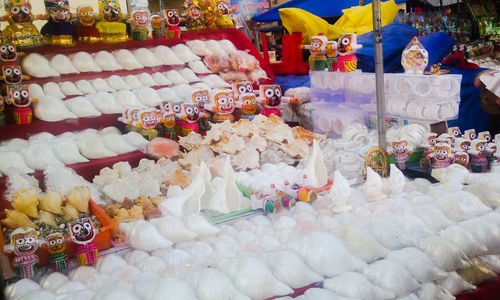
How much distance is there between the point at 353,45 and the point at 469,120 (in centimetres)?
143

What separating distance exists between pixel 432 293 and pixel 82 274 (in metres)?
1.07

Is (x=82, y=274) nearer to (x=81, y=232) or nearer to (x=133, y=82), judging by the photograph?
(x=81, y=232)

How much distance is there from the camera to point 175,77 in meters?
3.04

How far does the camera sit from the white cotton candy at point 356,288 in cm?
128

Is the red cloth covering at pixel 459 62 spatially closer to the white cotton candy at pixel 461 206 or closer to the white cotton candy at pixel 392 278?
the white cotton candy at pixel 461 206

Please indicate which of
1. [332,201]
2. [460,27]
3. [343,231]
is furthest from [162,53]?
[460,27]

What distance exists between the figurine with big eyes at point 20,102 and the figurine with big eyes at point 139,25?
93 centimetres

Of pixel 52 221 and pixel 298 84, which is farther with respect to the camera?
pixel 298 84

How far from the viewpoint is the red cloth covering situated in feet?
13.2

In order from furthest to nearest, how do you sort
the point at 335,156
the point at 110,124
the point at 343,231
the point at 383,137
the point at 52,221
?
the point at 110,124
the point at 335,156
the point at 383,137
the point at 52,221
the point at 343,231

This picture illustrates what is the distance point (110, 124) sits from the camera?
2617mm

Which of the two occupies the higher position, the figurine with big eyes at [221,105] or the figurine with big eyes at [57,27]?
the figurine with big eyes at [57,27]

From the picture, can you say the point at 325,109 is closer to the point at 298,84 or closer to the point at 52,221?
the point at 298,84

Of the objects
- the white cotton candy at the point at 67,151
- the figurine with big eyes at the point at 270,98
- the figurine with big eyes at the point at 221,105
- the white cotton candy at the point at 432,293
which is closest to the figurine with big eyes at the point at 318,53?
the figurine with big eyes at the point at 270,98
